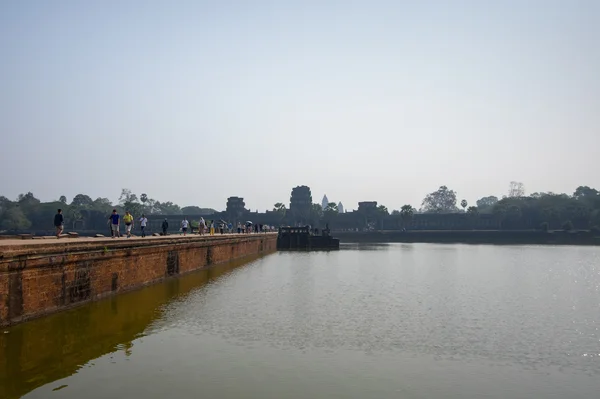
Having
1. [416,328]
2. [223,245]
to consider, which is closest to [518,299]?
[416,328]

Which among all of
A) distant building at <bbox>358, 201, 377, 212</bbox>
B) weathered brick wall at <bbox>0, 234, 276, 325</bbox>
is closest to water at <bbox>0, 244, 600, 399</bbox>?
weathered brick wall at <bbox>0, 234, 276, 325</bbox>

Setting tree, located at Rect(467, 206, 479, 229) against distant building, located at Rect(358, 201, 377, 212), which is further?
distant building, located at Rect(358, 201, 377, 212)

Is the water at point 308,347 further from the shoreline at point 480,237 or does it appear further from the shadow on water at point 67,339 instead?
the shoreline at point 480,237

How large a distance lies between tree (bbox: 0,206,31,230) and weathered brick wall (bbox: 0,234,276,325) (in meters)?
150

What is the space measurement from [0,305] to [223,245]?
33.3 metres

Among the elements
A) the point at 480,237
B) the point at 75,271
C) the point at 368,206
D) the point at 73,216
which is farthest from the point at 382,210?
the point at 75,271

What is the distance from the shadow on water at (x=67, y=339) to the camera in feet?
40.4

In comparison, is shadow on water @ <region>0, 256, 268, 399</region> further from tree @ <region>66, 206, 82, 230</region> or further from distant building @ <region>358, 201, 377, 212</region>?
distant building @ <region>358, 201, 377, 212</region>

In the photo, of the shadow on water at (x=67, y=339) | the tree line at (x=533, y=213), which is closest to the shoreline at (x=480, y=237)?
the tree line at (x=533, y=213)

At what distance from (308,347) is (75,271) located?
→ 9.64m

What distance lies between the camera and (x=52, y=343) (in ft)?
49.4

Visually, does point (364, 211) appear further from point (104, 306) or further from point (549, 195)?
point (104, 306)

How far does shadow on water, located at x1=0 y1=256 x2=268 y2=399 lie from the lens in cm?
1230

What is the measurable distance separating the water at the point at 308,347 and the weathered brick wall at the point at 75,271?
65 cm
